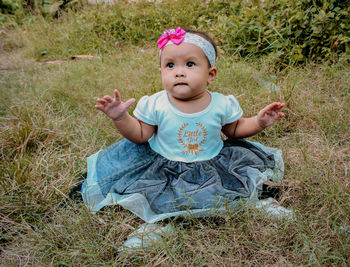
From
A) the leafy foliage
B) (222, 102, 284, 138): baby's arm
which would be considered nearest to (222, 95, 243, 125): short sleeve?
(222, 102, 284, 138): baby's arm

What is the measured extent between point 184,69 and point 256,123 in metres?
0.56

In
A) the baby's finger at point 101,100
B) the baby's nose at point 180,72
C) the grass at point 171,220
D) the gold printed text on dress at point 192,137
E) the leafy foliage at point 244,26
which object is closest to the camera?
the grass at point 171,220

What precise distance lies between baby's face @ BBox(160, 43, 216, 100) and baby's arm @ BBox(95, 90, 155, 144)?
0.26 metres

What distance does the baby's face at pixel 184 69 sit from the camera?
176cm

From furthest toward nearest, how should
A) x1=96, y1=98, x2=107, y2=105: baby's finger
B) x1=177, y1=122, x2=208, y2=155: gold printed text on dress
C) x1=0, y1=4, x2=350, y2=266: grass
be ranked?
x1=177, y1=122, x2=208, y2=155: gold printed text on dress < x1=96, y1=98, x2=107, y2=105: baby's finger < x1=0, y1=4, x2=350, y2=266: grass

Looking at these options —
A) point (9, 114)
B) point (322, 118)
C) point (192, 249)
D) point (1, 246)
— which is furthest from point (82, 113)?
point (322, 118)

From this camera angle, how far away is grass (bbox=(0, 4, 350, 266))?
57.7 inches

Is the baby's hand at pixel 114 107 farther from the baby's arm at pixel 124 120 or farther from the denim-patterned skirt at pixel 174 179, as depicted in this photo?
the denim-patterned skirt at pixel 174 179

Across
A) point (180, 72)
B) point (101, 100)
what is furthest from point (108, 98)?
point (180, 72)

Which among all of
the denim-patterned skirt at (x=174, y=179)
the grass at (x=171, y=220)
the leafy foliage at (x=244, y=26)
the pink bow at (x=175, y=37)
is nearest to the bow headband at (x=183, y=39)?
the pink bow at (x=175, y=37)

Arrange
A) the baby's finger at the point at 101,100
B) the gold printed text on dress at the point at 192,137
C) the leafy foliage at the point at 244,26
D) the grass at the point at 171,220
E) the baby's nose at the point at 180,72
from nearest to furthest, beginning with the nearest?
the grass at the point at 171,220 < the baby's finger at the point at 101,100 < the baby's nose at the point at 180,72 < the gold printed text on dress at the point at 192,137 < the leafy foliage at the point at 244,26

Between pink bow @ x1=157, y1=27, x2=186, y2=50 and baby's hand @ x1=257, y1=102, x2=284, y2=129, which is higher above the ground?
pink bow @ x1=157, y1=27, x2=186, y2=50

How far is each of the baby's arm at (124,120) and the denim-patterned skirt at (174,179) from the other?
16cm

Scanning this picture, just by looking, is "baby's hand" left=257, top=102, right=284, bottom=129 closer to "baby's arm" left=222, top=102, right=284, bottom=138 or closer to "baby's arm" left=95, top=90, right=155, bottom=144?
"baby's arm" left=222, top=102, right=284, bottom=138
